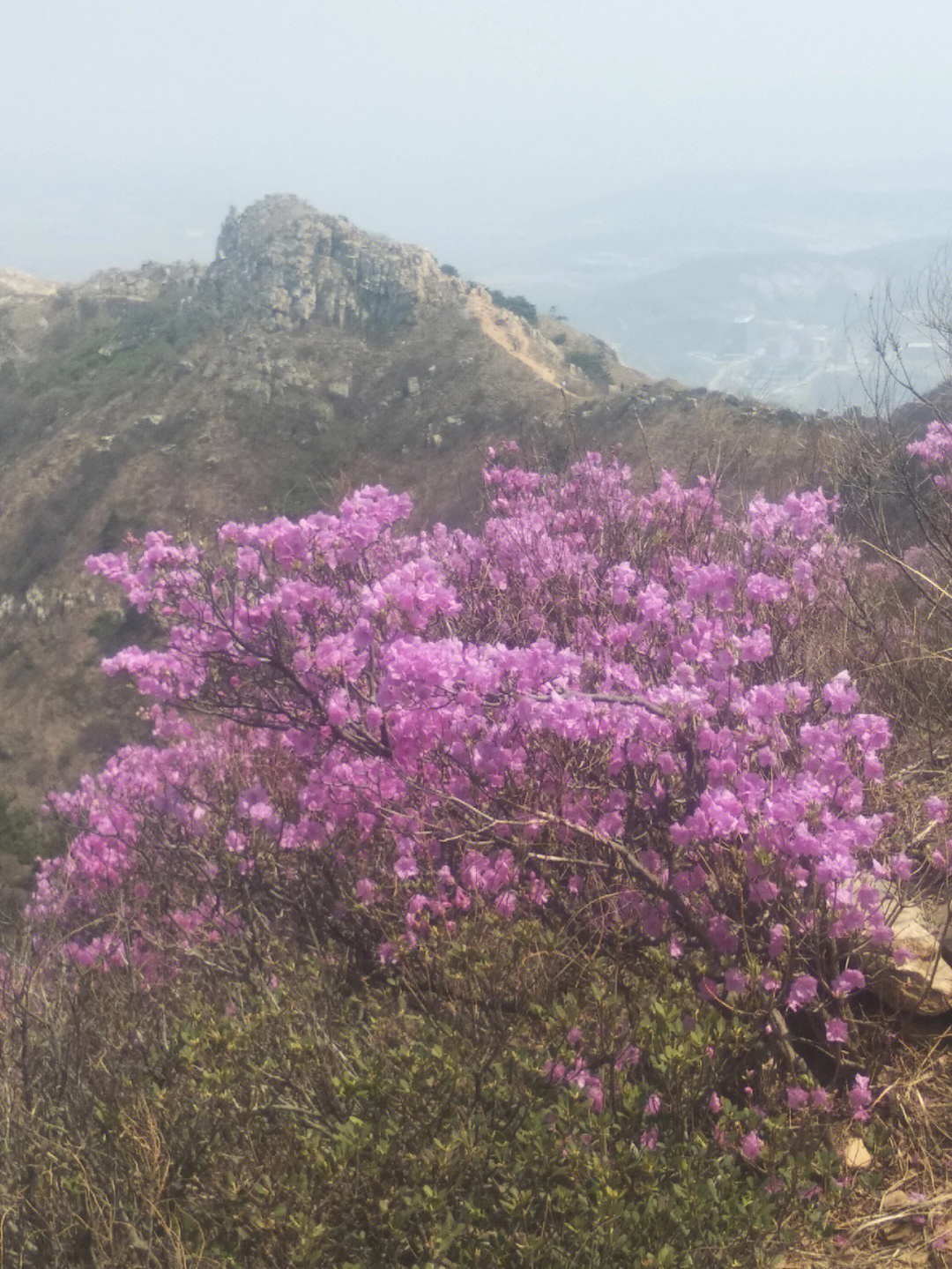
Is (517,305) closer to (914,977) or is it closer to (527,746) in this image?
(527,746)

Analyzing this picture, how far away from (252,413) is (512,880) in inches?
1657

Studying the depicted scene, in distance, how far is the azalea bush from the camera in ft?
10.0

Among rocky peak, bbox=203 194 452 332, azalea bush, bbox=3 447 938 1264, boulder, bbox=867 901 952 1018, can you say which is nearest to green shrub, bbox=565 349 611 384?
rocky peak, bbox=203 194 452 332

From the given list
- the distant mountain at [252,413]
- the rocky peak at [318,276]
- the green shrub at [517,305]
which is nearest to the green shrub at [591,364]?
the distant mountain at [252,413]

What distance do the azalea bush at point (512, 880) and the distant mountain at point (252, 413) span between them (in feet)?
57.1

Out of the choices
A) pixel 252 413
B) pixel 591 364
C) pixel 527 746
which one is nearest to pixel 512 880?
pixel 527 746

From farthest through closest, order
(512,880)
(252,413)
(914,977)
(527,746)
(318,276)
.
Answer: (318,276) → (252,413) → (527,746) → (512,880) → (914,977)

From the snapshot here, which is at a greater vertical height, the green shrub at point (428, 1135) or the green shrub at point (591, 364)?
the green shrub at point (591, 364)

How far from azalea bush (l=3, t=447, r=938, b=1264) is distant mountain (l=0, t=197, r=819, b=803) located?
17412mm

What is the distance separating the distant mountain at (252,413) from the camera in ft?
107

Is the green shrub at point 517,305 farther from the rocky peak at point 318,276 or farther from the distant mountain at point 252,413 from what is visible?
the rocky peak at point 318,276

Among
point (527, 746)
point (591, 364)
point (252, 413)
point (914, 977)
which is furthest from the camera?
point (591, 364)

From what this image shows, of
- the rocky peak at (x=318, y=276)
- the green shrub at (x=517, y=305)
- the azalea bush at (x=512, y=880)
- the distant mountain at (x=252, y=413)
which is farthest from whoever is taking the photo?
the green shrub at (x=517, y=305)

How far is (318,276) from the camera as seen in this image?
166 feet
